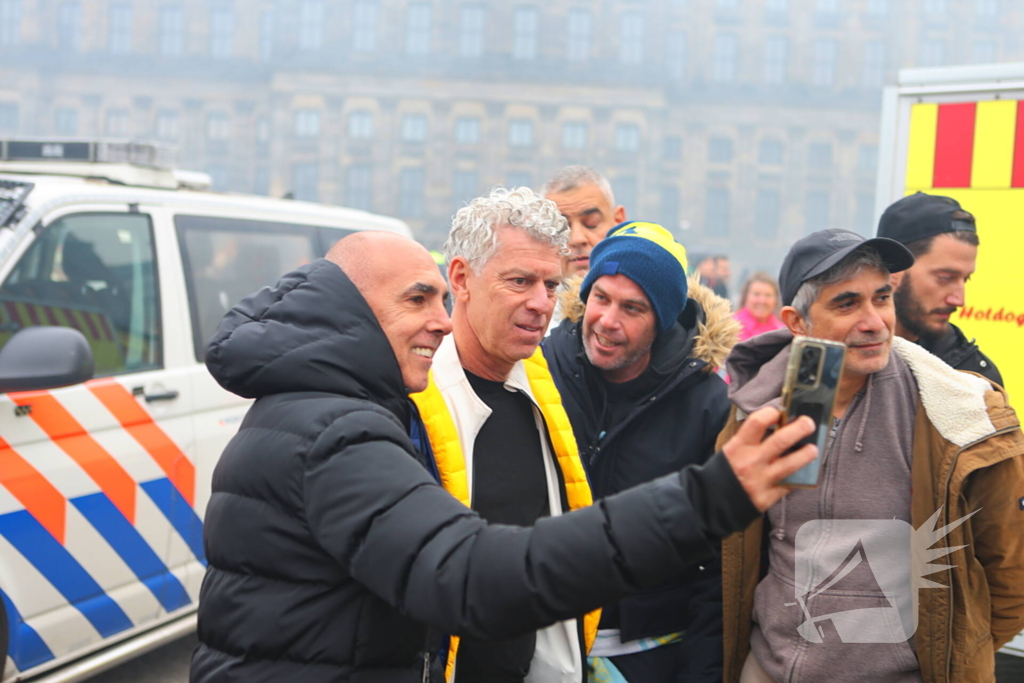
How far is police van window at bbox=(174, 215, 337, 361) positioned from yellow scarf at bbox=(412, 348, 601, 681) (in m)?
1.96

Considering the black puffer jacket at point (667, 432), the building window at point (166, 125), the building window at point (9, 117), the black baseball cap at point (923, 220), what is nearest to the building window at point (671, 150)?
the building window at point (166, 125)

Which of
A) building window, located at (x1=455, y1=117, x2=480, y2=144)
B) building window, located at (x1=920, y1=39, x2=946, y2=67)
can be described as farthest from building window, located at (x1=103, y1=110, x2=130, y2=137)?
building window, located at (x1=920, y1=39, x2=946, y2=67)

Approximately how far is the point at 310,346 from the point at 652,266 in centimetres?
116

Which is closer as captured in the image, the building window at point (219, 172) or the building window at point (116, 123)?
the building window at point (116, 123)

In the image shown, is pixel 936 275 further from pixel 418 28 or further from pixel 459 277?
pixel 418 28

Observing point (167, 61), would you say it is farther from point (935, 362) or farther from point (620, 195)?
point (935, 362)

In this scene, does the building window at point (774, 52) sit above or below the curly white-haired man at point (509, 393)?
above

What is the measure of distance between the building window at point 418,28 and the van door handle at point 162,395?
164 feet

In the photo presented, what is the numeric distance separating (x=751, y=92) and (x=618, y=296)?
54372 mm

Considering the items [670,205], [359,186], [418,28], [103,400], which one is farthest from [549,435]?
[418,28]

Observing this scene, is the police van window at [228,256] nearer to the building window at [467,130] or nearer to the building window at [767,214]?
the building window at [467,130]

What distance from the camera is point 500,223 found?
2.29 metres

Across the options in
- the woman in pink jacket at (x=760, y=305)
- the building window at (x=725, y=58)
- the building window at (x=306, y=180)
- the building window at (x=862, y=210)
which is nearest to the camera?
the woman in pink jacket at (x=760, y=305)

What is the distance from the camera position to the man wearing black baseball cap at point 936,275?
2766 mm
